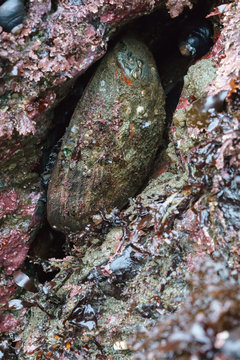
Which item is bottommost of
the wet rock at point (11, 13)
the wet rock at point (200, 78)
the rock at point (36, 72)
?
the wet rock at point (200, 78)

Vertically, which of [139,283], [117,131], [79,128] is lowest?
[139,283]

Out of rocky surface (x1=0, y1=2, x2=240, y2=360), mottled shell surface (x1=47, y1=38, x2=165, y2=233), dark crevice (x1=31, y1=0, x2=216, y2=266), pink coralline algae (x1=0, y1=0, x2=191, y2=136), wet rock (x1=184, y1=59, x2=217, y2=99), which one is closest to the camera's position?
rocky surface (x1=0, y1=2, x2=240, y2=360)

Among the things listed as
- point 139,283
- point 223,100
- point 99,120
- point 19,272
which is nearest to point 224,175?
point 223,100

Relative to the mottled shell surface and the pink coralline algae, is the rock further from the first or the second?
the mottled shell surface

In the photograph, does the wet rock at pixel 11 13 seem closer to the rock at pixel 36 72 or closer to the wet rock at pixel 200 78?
the rock at pixel 36 72

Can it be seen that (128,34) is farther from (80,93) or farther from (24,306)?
(24,306)

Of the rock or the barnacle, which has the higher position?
the rock

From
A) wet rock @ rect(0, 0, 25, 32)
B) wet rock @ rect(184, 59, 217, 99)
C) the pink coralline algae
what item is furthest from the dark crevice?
wet rock @ rect(0, 0, 25, 32)

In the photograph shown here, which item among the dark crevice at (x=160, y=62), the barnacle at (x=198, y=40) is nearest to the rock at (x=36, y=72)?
the dark crevice at (x=160, y=62)

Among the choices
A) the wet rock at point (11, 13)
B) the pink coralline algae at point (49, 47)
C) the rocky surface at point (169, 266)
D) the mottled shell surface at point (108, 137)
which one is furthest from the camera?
the mottled shell surface at point (108, 137)
